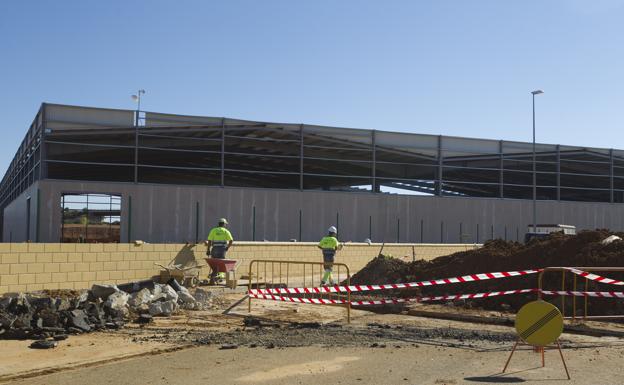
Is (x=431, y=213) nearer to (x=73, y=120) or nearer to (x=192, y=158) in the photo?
(x=192, y=158)

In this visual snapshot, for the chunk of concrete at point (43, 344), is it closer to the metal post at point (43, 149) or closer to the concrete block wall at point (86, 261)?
the concrete block wall at point (86, 261)

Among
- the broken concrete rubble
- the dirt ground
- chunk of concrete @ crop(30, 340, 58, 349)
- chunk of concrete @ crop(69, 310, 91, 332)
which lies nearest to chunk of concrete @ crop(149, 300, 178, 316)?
the broken concrete rubble

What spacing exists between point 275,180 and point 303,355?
1451 inches

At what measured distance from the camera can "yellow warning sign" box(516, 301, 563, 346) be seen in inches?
313

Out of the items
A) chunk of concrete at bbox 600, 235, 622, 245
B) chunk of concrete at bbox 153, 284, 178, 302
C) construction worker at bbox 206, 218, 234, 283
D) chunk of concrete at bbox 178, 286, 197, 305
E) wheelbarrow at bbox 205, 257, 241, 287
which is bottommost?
chunk of concrete at bbox 178, 286, 197, 305

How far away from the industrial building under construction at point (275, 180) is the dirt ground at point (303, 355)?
1721 cm

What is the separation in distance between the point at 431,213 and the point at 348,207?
558 cm

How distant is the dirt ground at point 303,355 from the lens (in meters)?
7.42

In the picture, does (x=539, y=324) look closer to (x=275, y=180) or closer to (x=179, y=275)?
(x=179, y=275)

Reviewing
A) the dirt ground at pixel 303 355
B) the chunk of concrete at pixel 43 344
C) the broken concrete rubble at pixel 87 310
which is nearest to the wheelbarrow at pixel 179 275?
the broken concrete rubble at pixel 87 310

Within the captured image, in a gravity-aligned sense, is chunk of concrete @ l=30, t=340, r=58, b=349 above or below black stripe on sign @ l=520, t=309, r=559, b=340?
below

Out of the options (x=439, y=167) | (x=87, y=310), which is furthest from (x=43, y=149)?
(x=439, y=167)

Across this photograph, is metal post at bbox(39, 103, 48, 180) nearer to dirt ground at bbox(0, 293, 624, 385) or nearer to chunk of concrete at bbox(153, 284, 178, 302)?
chunk of concrete at bbox(153, 284, 178, 302)

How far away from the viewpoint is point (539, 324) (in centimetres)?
802
